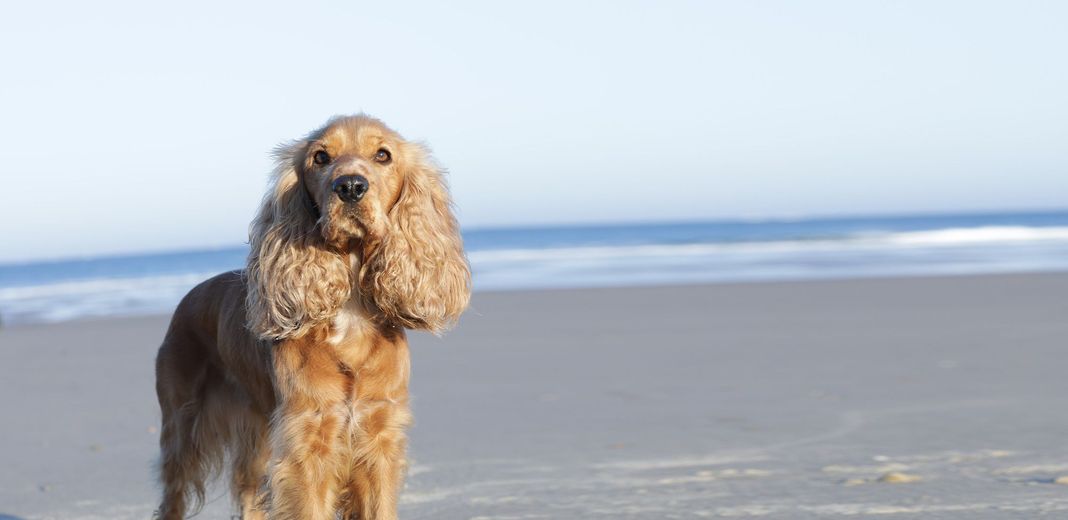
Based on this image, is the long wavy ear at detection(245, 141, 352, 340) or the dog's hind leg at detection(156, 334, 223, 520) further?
the dog's hind leg at detection(156, 334, 223, 520)

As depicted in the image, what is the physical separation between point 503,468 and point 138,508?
5.33 feet

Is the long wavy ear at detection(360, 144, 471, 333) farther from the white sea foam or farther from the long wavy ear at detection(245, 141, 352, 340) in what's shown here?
the white sea foam

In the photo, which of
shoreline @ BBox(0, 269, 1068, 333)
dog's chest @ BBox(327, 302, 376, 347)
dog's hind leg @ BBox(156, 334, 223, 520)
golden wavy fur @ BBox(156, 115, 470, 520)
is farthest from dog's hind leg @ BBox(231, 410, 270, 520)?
shoreline @ BBox(0, 269, 1068, 333)

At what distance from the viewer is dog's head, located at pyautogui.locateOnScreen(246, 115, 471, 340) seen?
11.9ft

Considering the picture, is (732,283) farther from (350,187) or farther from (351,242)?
(350,187)

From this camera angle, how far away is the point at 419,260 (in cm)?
376

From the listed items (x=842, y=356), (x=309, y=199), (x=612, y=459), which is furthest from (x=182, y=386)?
(x=842, y=356)

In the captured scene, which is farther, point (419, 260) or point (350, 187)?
point (419, 260)

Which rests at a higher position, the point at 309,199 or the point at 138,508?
the point at 309,199

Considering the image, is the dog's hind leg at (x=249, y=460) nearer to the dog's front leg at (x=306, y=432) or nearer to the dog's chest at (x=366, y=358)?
the dog's front leg at (x=306, y=432)

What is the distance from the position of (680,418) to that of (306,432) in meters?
3.24

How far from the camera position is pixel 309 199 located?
380 centimetres

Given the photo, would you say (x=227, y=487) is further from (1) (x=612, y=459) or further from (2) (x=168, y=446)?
(1) (x=612, y=459)

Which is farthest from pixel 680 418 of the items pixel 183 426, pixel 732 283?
pixel 732 283
